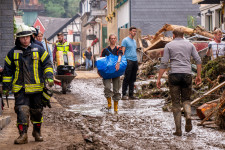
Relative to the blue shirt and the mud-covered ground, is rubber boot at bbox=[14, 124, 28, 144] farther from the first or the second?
the blue shirt

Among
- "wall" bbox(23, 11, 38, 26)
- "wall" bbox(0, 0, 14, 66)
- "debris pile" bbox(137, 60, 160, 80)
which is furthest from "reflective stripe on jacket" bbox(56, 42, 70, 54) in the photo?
"wall" bbox(23, 11, 38, 26)

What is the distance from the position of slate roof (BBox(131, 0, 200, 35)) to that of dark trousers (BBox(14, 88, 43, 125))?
3060cm

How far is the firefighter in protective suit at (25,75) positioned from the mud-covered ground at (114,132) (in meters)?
0.44

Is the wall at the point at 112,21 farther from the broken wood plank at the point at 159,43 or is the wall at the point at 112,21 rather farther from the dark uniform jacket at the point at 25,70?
the dark uniform jacket at the point at 25,70

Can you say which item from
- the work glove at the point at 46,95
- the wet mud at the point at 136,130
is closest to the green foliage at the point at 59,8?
the wet mud at the point at 136,130

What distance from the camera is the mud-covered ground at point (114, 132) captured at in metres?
6.94

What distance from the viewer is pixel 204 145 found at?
703 centimetres

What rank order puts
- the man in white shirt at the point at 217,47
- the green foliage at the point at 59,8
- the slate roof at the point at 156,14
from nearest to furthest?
the man in white shirt at the point at 217,47
the slate roof at the point at 156,14
the green foliage at the point at 59,8

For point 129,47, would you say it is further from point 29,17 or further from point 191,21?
point 29,17

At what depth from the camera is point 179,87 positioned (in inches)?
331

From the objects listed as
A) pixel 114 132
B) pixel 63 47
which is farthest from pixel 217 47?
pixel 114 132

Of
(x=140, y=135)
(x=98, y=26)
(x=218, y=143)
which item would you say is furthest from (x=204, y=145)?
(x=98, y=26)

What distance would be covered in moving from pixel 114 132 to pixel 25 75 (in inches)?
76.2

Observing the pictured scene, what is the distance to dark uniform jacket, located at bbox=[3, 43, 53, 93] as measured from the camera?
700 centimetres
